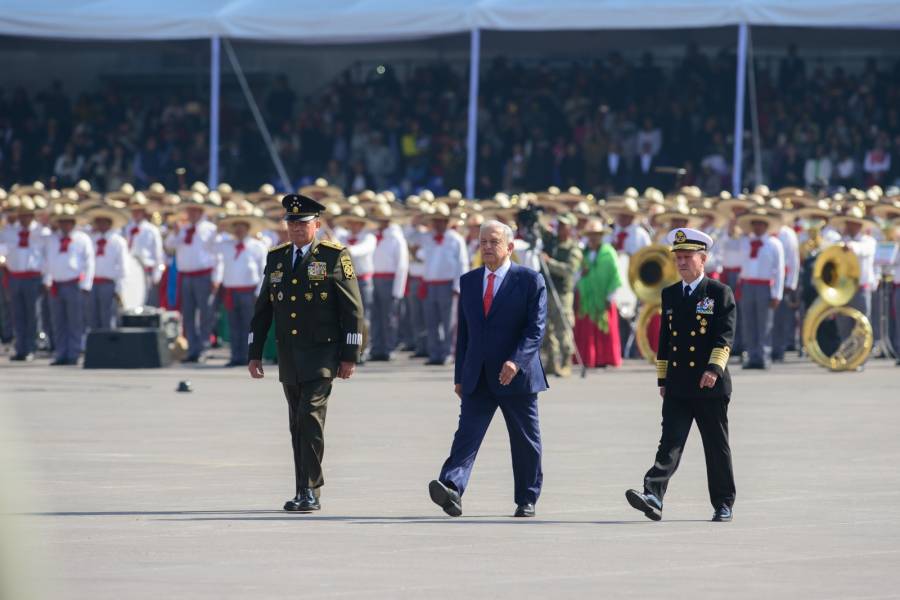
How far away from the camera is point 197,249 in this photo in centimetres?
2519

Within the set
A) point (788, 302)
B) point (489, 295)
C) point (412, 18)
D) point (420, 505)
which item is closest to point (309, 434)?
point (420, 505)

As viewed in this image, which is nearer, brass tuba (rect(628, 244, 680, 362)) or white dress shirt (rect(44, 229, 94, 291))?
brass tuba (rect(628, 244, 680, 362))

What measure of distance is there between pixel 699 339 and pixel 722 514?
0.88 metres

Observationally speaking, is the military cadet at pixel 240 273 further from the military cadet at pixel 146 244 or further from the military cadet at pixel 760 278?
the military cadet at pixel 760 278

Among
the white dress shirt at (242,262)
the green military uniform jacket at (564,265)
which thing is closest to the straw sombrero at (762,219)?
the green military uniform jacket at (564,265)

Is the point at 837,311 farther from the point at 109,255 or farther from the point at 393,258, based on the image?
the point at 109,255

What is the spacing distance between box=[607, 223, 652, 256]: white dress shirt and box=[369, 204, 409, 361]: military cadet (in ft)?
8.51

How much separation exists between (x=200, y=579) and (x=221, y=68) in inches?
1351

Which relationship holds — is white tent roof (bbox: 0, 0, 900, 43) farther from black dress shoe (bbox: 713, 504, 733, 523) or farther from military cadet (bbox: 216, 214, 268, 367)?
black dress shoe (bbox: 713, 504, 733, 523)

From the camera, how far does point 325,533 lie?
971 centimetres

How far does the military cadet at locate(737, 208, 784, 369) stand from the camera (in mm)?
23766

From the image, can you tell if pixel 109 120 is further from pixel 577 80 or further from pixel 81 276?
pixel 81 276

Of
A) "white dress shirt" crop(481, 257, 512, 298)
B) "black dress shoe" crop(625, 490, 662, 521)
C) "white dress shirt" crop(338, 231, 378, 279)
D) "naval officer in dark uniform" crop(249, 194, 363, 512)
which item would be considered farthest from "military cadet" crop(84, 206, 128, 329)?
"black dress shoe" crop(625, 490, 662, 521)

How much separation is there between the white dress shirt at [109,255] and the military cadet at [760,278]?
744 cm
